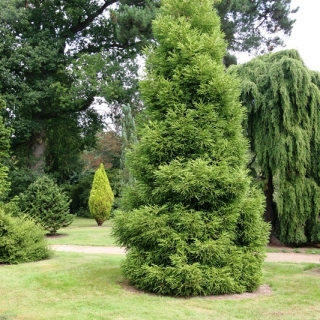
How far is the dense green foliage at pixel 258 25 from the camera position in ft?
71.1

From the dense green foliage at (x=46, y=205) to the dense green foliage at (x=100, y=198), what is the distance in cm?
350

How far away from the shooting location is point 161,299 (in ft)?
17.1

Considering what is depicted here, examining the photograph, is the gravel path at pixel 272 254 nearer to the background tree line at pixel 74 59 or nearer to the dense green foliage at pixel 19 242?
the dense green foliage at pixel 19 242

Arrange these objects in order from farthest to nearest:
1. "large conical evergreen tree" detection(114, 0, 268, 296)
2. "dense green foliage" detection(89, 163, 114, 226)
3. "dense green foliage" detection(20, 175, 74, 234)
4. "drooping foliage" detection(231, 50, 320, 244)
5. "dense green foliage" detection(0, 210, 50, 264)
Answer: "dense green foliage" detection(89, 163, 114, 226) < "dense green foliage" detection(20, 175, 74, 234) < "drooping foliage" detection(231, 50, 320, 244) < "dense green foliage" detection(0, 210, 50, 264) < "large conical evergreen tree" detection(114, 0, 268, 296)

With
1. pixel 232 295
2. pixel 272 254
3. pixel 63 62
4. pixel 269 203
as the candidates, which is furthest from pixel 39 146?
pixel 232 295

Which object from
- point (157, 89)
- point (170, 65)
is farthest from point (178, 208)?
point (170, 65)

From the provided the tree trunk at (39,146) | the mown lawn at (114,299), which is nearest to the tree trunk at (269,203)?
the mown lawn at (114,299)

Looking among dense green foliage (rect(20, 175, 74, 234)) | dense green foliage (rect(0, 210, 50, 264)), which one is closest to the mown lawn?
dense green foliage (rect(0, 210, 50, 264))

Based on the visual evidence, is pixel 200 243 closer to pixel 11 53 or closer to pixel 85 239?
pixel 85 239

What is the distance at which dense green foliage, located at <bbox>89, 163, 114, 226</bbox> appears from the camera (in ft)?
58.9

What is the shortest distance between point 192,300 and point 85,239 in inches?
331

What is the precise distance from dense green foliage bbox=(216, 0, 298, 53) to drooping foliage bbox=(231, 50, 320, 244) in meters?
9.77

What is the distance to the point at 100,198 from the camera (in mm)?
17875

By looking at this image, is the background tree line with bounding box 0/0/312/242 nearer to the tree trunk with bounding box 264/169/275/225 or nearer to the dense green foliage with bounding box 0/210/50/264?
the tree trunk with bounding box 264/169/275/225
